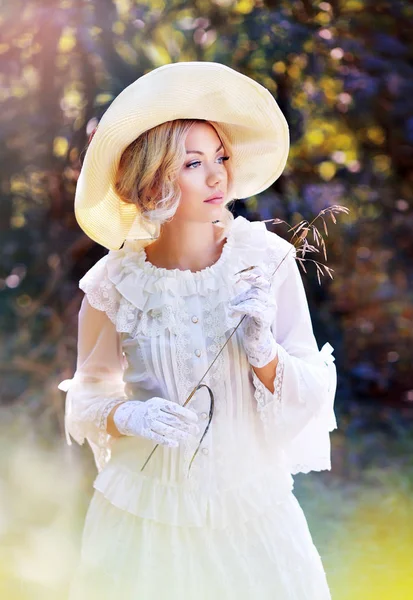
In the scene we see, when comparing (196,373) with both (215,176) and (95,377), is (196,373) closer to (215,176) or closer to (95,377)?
(95,377)

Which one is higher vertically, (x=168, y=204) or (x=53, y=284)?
(x=168, y=204)

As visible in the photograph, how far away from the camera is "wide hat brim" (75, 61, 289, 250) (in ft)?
5.72

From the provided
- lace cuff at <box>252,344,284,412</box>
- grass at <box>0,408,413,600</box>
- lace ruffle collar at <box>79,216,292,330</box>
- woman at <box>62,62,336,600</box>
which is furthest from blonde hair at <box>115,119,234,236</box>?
grass at <box>0,408,413,600</box>

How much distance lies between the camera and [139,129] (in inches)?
70.1

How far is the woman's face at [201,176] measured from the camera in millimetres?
1786

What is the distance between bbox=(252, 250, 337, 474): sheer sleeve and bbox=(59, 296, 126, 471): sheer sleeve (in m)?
0.33

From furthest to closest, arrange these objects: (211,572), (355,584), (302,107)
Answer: (302,107)
(355,584)
(211,572)

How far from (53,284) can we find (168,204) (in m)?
2.04

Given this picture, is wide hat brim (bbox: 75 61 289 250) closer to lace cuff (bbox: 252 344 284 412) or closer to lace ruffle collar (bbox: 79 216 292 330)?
lace ruffle collar (bbox: 79 216 292 330)

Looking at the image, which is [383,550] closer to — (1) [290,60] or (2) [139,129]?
(1) [290,60]

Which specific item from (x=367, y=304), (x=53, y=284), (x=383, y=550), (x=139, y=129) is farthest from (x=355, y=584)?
(x=139, y=129)

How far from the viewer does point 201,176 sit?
1789mm

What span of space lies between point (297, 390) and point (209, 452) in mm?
212

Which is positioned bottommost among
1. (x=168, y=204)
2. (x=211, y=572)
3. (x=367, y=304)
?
(x=367, y=304)
